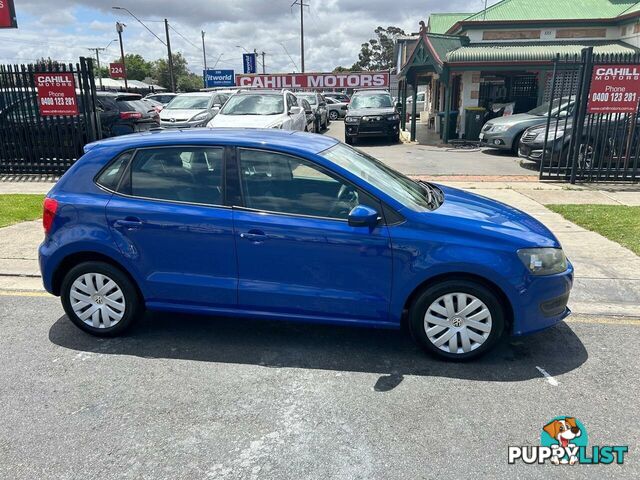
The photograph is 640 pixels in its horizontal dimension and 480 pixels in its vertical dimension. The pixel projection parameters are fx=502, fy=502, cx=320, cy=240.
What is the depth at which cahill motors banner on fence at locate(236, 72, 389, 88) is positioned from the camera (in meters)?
33.5

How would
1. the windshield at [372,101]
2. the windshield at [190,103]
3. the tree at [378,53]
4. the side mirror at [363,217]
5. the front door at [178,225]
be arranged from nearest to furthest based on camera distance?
the side mirror at [363,217] → the front door at [178,225] → the windshield at [190,103] → the windshield at [372,101] → the tree at [378,53]

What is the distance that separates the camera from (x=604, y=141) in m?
9.86

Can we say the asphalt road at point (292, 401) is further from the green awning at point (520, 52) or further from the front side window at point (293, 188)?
the green awning at point (520, 52)

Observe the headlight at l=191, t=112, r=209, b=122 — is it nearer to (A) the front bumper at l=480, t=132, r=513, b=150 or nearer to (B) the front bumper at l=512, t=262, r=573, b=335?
(A) the front bumper at l=480, t=132, r=513, b=150

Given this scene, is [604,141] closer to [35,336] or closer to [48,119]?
[35,336]

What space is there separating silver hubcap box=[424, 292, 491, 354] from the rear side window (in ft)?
8.39

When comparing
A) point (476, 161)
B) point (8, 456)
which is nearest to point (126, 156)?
point (8, 456)

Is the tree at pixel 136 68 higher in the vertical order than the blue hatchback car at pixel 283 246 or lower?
higher

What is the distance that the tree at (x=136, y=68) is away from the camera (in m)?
86.9

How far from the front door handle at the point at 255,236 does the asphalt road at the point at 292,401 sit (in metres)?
0.90

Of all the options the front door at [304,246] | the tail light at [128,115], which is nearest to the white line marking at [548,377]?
the front door at [304,246]

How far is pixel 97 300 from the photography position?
396 centimetres

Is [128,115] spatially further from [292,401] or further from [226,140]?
[292,401]

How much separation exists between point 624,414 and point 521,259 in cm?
110
